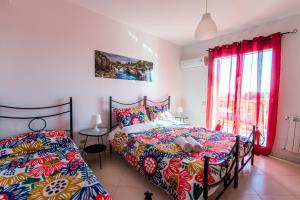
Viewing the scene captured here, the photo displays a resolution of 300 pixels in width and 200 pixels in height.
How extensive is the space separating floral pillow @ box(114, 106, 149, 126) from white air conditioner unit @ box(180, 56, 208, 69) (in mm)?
1989

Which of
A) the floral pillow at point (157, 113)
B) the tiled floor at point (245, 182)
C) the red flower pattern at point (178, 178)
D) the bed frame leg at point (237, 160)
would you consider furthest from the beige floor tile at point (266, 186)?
the floral pillow at point (157, 113)

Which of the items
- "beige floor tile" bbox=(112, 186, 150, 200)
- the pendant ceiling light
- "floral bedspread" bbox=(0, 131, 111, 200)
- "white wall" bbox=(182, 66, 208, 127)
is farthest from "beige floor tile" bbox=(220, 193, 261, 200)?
"white wall" bbox=(182, 66, 208, 127)

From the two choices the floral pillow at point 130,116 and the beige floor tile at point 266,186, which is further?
the floral pillow at point 130,116

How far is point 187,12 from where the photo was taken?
2.51 m

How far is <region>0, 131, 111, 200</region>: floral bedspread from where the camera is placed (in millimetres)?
1046

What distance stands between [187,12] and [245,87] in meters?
1.90

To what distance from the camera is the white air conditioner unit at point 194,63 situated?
3769mm

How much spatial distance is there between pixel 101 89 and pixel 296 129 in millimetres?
3490

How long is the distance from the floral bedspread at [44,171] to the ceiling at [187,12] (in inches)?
83.3

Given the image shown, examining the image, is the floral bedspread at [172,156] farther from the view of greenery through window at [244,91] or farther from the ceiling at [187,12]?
the ceiling at [187,12]

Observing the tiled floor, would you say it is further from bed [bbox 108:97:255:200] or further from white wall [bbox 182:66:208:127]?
white wall [bbox 182:66:208:127]

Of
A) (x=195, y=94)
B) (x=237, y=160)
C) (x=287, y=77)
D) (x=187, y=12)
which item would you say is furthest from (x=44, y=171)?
(x=287, y=77)

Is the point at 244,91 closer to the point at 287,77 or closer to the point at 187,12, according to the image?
the point at 287,77

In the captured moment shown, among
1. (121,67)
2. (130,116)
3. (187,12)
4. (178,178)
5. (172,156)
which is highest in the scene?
(187,12)
